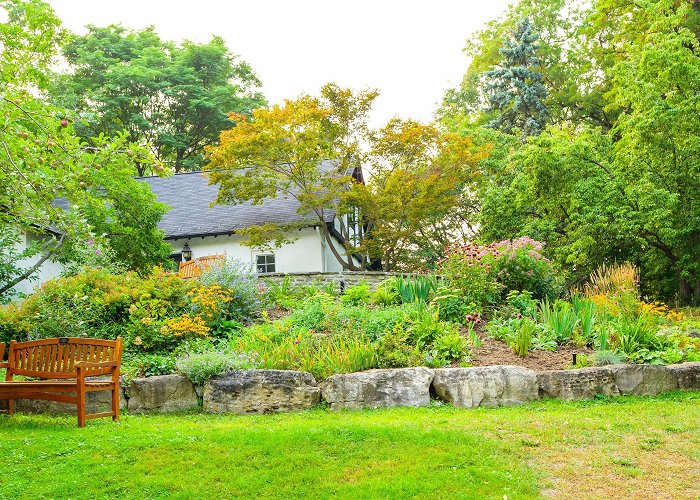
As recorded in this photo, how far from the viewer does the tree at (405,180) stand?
18.4m

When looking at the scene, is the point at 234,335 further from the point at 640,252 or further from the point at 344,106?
the point at 640,252

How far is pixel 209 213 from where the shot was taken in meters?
22.1

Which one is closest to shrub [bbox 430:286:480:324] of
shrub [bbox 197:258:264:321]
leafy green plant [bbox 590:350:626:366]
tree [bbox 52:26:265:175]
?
leafy green plant [bbox 590:350:626:366]

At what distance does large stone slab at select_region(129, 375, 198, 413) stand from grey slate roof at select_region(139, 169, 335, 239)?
479 inches

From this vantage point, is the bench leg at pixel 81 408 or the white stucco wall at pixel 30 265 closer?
the bench leg at pixel 81 408

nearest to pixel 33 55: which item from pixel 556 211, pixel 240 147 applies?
pixel 240 147

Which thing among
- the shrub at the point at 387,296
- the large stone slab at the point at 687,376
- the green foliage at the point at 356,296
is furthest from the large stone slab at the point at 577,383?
the green foliage at the point at 356,296

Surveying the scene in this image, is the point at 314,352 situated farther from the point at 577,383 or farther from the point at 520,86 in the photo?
the point at 520,86

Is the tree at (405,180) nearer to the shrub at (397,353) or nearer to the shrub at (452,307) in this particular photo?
the shrub at (452,307)

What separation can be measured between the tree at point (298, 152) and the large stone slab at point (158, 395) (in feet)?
35.9

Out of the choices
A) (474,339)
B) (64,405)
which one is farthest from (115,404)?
(474,339)

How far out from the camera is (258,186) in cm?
1897

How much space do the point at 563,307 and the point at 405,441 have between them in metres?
5.23

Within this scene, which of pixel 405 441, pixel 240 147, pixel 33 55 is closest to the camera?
pixel 405 441
